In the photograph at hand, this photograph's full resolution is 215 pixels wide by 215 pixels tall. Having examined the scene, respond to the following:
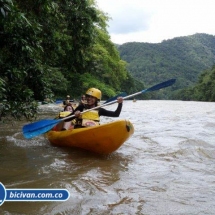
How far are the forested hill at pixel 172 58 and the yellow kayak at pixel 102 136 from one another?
76772 mm

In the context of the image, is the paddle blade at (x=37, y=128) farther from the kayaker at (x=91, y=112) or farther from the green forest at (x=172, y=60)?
the green forest at (x=172, y=60)

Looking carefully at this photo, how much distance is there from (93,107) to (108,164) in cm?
129

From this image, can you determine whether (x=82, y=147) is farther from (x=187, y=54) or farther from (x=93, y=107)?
(x=187, y=54)

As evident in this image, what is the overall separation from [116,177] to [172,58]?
10008 centimetres

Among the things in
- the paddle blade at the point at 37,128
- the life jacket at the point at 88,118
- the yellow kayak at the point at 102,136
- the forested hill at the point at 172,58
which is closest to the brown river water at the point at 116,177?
the yellow kayak at the point at 102,136

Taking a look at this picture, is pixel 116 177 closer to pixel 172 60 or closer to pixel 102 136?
pixel 102 136

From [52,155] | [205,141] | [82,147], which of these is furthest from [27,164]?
[205,141]

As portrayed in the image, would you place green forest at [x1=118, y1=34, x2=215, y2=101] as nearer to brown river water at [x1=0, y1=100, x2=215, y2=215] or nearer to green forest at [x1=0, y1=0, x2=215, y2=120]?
green forest at [x1=0, y1=0, x2=215, y2=120]

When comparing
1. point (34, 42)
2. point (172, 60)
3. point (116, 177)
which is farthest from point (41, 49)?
point (172, 60)

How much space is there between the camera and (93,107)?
556cm

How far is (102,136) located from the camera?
4.89 metres

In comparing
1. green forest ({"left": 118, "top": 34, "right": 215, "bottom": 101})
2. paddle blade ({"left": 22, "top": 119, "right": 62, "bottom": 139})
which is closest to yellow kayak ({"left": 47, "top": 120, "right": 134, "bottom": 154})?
paddle blade ({"left": 22, "top": 119, "right": 62, "bottom": 139})

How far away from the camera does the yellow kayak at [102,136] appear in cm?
482

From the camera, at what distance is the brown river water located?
282 centimetres
